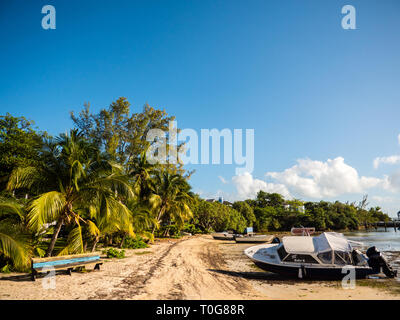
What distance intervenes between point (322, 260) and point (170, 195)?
20.8 metres

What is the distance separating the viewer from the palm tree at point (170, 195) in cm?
2900

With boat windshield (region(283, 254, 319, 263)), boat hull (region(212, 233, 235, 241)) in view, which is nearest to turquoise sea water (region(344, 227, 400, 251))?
boat hull (region(212, 233, 235, 241))

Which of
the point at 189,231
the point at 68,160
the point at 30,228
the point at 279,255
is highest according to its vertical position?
the point at 68,160

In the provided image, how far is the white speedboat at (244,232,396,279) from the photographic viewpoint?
1113 centimetres

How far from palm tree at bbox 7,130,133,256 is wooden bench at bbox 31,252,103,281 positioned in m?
0.60

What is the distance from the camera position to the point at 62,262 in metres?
9.13

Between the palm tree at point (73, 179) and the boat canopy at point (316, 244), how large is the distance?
8941mm

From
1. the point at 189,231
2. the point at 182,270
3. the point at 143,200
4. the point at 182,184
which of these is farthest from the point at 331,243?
the point at 189,231

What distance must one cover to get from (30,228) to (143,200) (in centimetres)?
1789
